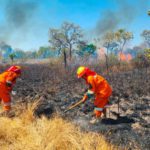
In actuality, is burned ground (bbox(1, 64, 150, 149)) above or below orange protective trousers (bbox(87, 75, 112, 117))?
below

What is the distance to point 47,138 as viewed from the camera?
237 inches

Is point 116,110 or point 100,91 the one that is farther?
point 116,110

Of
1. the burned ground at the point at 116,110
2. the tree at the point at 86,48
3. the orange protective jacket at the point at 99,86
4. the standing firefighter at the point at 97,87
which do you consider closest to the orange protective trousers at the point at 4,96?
the burned ground at the point at 116,110

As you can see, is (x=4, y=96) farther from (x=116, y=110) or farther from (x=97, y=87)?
(x=116, y=110)

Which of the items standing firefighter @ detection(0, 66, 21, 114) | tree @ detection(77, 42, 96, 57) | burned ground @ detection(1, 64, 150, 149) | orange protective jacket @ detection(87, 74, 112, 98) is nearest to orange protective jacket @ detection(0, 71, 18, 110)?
standing firefighter @ detection(0, 66, 21, 114)

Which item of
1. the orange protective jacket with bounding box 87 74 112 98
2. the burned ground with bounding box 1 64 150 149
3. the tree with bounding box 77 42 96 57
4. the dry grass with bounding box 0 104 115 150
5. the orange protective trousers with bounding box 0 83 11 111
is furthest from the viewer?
the tree with bounding box 77 42 96 57

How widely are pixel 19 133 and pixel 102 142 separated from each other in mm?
1997

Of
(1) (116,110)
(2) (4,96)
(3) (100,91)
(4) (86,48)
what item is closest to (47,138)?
(3) (100,91)

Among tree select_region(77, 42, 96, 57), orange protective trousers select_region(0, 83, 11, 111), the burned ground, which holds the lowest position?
the burned ground

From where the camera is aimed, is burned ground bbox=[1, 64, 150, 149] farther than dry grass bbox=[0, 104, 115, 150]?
Yes

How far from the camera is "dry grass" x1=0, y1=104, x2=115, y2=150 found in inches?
221

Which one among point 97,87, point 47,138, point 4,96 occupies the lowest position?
point 47,138

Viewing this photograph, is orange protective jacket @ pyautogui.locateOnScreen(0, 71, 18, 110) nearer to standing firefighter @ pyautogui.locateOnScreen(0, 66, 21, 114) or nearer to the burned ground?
standing firefighter @ pyautogui.locateOnScreen(0, 66, 21, 114)

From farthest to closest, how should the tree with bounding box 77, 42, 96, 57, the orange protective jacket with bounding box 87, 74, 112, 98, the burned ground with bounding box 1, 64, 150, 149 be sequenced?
the tree with bounding box 77, 42, 96, 57
the orange protective jacket with bounding box 87, 74, 112, 98
the burned ground with bounding box 1, 64, 150, 149
